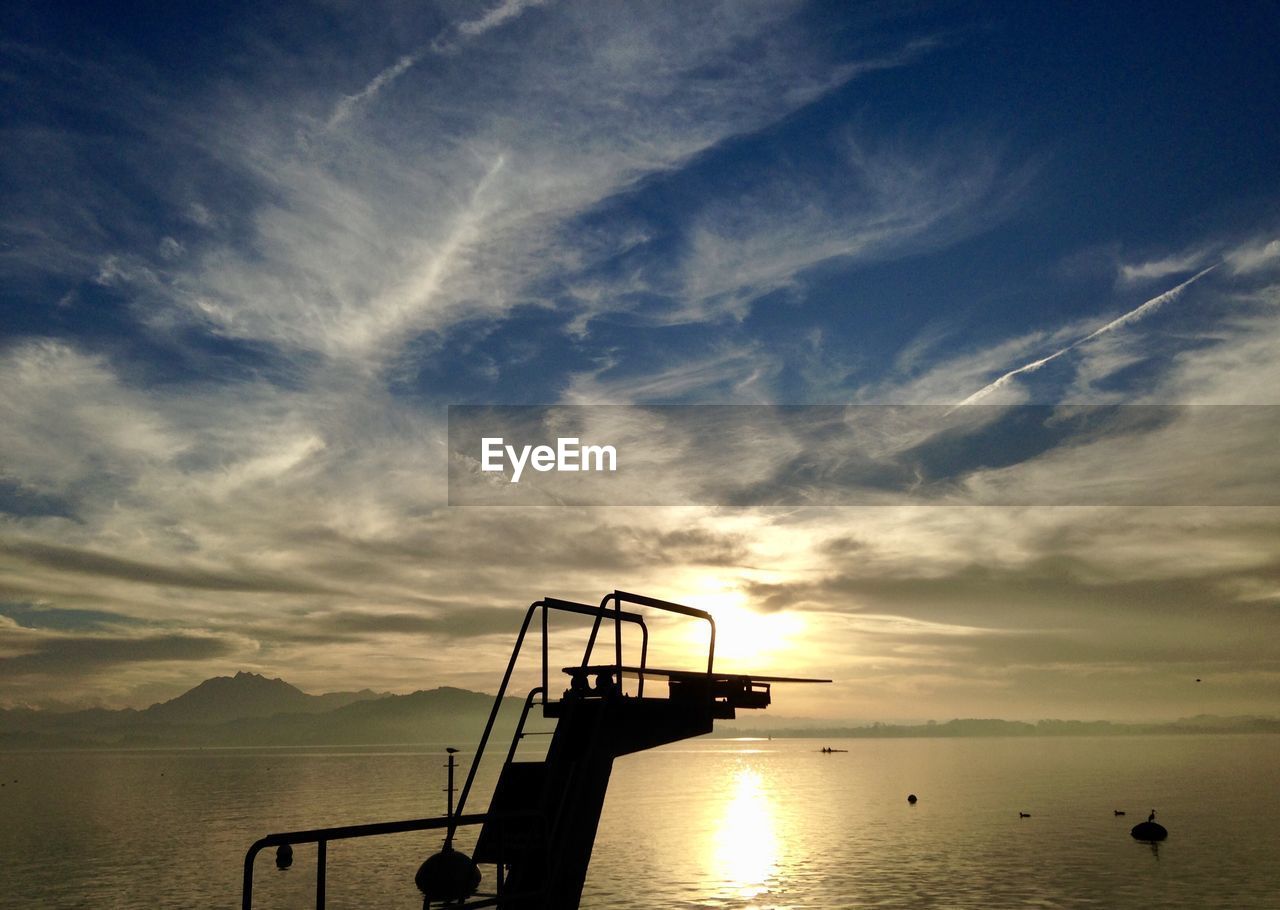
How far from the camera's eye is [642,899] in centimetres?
4619

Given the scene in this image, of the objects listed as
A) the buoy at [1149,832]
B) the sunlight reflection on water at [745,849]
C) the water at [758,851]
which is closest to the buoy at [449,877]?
the water at [758,851]

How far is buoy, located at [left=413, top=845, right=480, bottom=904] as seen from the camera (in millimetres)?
9555

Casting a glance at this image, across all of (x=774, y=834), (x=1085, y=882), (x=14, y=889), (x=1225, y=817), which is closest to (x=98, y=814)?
(x=14, y=889)

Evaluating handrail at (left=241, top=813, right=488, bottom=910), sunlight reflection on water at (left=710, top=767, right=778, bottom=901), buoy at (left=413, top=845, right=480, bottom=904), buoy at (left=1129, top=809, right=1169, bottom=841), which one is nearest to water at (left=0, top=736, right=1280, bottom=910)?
sunlight reflection on water at (left=710, top=767, right=778, bottom=901)

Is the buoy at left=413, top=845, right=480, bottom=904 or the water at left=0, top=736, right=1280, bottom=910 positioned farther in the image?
the water at left=0, top=736, right=1280, bottom=910

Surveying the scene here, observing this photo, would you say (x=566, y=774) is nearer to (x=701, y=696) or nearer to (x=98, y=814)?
(x=701, y=696)

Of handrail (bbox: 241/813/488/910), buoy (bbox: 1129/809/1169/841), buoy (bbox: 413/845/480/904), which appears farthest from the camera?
buoy (bbox: 1129/809/1169/841)

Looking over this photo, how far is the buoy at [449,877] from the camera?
376 inches

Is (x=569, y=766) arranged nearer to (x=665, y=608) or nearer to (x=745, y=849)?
(x=665, y=608)

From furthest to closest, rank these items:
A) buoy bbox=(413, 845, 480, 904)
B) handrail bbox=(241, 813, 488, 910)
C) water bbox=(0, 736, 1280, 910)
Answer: water bbox=(0, 736, 1280, 910)
buoy bbox=(413, 845, 480, 904)
handrail bbox=(241, 813, 488, 910)

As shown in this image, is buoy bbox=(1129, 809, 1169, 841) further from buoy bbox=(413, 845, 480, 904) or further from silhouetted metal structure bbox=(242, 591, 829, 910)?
silhouetted metal structure bbox=(242, 591, 829, 910)

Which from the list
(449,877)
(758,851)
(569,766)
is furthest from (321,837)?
(758,851)

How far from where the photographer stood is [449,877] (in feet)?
34.8

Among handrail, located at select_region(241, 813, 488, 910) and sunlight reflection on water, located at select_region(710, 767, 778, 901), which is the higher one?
handrail, located at select_region(241, 813, 488, 910)
